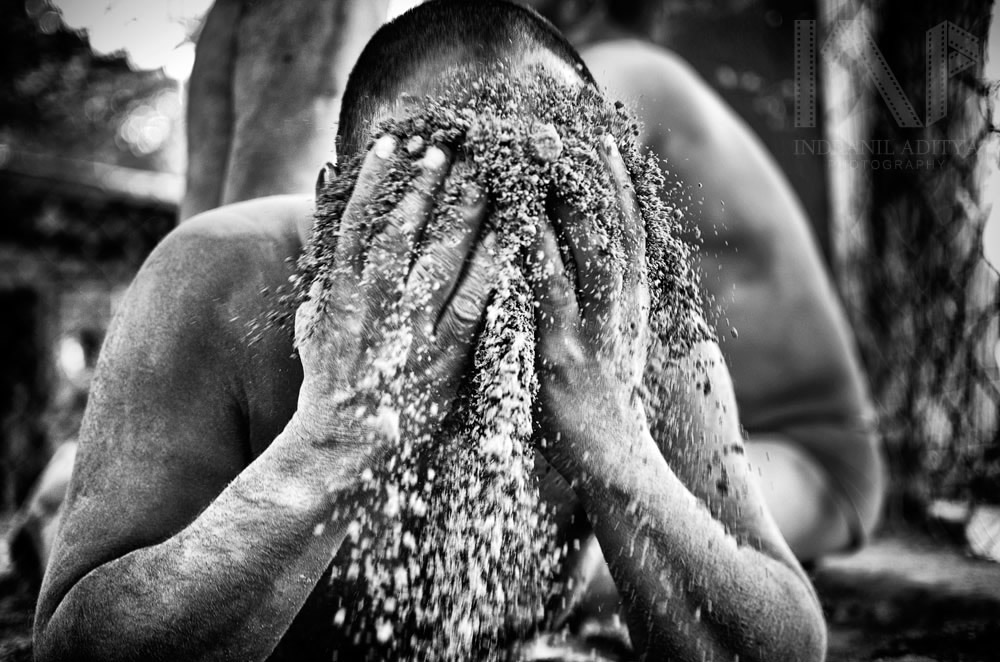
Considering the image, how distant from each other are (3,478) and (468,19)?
11.0ft

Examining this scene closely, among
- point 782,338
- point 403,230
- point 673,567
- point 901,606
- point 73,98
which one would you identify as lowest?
point 901,606

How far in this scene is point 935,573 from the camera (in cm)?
191

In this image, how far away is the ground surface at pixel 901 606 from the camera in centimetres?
131

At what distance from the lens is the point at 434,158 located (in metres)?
0.83

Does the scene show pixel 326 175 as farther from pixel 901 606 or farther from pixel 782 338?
pixel 901 606

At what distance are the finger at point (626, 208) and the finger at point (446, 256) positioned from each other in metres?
0.16

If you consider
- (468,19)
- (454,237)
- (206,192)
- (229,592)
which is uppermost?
(468,19)

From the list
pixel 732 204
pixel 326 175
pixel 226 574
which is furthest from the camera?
pixel 732 204

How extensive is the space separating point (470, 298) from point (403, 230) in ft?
0.34

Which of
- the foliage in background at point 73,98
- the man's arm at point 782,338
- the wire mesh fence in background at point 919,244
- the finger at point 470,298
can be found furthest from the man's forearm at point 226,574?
the wire mesh fence in background at point 919,244

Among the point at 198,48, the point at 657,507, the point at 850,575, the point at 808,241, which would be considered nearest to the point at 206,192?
the point at 198,48

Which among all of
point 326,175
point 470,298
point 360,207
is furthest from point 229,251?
point 470,298

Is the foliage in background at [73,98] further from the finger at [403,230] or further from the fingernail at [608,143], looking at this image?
the fingernail at [608,143]

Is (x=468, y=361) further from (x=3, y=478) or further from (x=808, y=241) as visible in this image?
(x=3, y=478)
